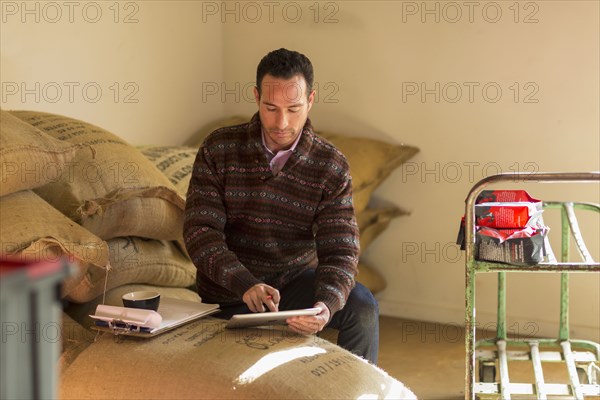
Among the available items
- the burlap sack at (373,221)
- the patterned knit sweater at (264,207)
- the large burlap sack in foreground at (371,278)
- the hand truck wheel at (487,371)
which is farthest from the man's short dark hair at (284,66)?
the large burlap sack in foreground at (371,278)

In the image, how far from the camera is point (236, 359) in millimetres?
1848

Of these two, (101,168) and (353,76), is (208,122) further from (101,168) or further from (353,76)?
(101,168)

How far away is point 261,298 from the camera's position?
206 cm

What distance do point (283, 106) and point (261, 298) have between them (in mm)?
487

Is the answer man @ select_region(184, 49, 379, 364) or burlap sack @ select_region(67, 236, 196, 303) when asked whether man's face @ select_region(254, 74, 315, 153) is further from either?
burlap sack @ select_region(67, 236, 196, 303)

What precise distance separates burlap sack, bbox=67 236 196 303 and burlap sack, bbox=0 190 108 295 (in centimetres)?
7

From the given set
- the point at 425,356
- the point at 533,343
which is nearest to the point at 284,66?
the point at 533,343

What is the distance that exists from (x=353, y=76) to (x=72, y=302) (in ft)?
5.60

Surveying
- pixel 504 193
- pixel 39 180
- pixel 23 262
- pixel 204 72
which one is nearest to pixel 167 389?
pixel 39 180

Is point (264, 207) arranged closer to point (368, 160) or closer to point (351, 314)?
point (351, 314)

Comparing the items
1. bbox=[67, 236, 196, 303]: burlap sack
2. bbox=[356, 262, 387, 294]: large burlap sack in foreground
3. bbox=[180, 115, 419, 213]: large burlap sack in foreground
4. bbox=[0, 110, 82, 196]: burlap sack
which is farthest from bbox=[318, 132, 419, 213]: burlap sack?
bbox=[0, 110, 82, 196]: burlap sack

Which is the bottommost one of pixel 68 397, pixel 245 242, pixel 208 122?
pixel 68 397

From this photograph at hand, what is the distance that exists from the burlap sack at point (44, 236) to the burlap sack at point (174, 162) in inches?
24.2

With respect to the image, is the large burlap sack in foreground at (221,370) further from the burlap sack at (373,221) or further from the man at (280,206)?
the burlap sack at (373,221)
